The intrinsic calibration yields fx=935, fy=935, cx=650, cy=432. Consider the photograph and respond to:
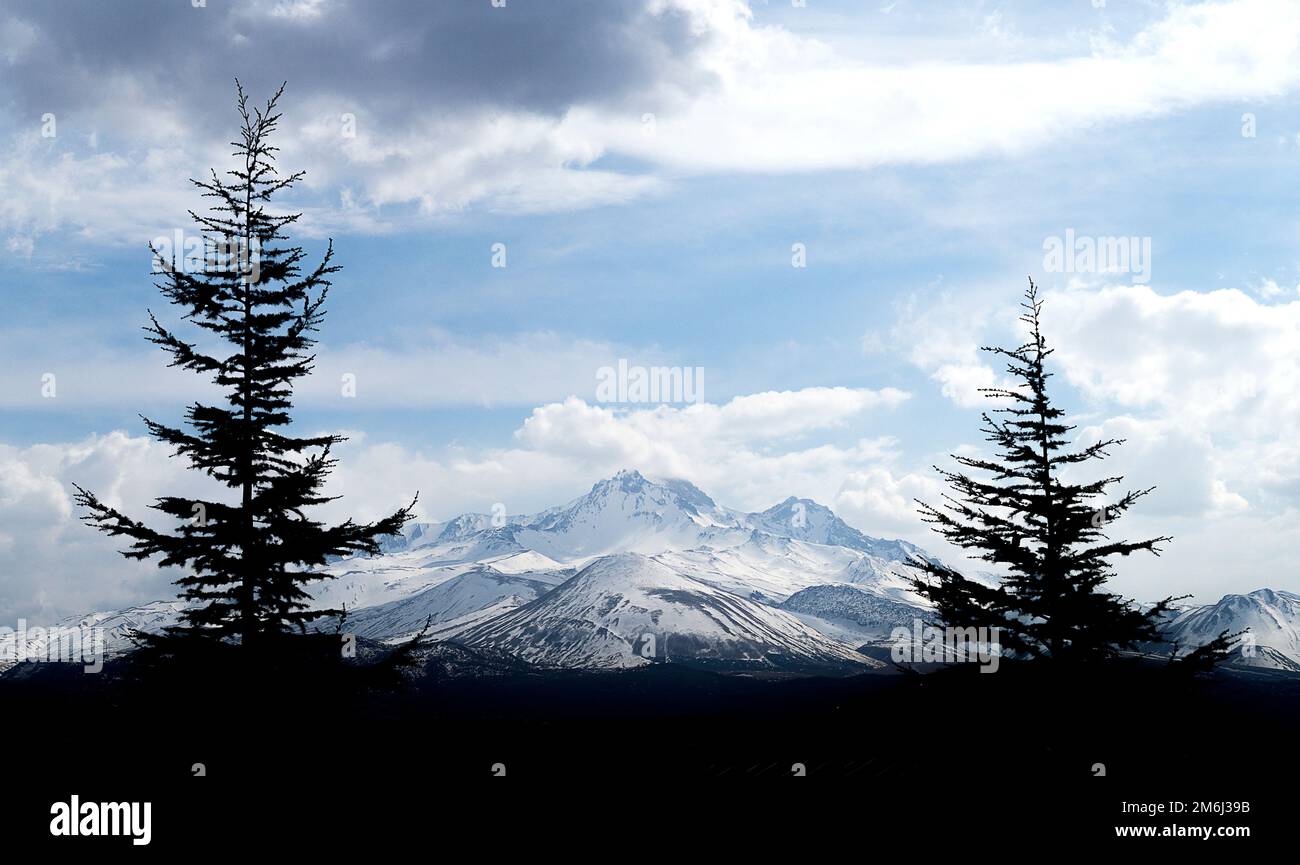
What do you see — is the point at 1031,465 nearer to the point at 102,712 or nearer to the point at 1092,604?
the point at 1092,604

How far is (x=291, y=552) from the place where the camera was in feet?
66.4

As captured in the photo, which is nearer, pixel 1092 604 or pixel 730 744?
pixel 730 744

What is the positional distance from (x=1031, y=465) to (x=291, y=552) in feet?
61.0

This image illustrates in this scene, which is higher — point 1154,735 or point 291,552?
point 291,552

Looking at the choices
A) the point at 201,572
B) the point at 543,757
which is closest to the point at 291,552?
the point at 201,572
